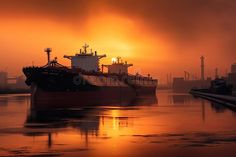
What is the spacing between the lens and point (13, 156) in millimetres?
15211

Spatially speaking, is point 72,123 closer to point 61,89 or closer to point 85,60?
point 61,89

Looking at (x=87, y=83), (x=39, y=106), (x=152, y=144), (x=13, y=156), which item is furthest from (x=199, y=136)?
(x=87, y=83)

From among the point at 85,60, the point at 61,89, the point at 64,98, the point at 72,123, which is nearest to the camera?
the point at 72,123

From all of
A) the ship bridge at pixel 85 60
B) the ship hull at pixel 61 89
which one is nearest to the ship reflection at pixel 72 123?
the ship hull at pixel 61 89

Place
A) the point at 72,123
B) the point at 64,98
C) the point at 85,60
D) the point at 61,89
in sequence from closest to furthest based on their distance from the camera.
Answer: the point at 72,123, the point at 61,89, the point at 64,98, the point at 85,60

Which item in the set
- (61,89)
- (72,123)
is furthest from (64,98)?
(72,123)

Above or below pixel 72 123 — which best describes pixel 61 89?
above

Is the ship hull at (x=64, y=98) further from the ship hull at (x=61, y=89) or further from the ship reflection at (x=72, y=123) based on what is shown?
the ship reflection at (x=72, y=123)

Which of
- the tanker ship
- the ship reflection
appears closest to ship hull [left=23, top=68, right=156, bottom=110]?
the tanker ship

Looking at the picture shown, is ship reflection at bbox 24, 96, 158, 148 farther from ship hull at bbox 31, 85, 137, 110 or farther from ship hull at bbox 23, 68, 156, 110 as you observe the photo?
ship hull at bbox 31, 85, 137, 110

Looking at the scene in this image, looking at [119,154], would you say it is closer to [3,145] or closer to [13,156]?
[13,156]

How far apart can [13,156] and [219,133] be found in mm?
11127

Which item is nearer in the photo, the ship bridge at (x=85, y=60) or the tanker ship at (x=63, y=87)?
the tanker ship at (x=63, y=87)

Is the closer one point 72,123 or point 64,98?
point 72,123
